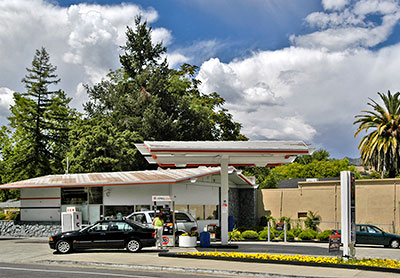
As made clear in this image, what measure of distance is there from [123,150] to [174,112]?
33.4ft

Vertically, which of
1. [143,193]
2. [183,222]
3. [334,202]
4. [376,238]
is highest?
[143,193]

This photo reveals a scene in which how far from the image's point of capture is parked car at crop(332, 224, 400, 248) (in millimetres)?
27500

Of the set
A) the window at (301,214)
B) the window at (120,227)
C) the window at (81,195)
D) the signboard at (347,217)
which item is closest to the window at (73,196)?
the window at (81,195)

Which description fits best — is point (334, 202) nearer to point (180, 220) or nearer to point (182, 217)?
point (182, 217)

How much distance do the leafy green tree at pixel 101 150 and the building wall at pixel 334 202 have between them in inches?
575

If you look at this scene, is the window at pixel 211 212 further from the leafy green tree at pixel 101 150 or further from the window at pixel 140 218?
the leafy green tree at pixel 101 150

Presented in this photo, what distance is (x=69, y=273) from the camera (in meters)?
15.4

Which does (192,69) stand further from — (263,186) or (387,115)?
(387,115)

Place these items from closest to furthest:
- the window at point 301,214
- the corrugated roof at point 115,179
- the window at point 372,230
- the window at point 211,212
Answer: the window at point 372,230, the corrugated roof at point 115,179, the window at point 211,212, the window at point 301,214

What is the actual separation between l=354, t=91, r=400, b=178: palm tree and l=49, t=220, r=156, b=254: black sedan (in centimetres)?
2979

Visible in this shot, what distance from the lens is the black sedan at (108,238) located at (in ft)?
70.2

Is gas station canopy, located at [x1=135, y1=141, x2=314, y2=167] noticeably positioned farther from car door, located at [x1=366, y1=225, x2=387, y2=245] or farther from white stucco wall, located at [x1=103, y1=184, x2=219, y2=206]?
car door, located at [x1=366, y1=225, x2=387, y2=245]

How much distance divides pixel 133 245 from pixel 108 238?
115 cm

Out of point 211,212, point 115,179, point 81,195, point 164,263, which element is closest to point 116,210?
point 115,179
